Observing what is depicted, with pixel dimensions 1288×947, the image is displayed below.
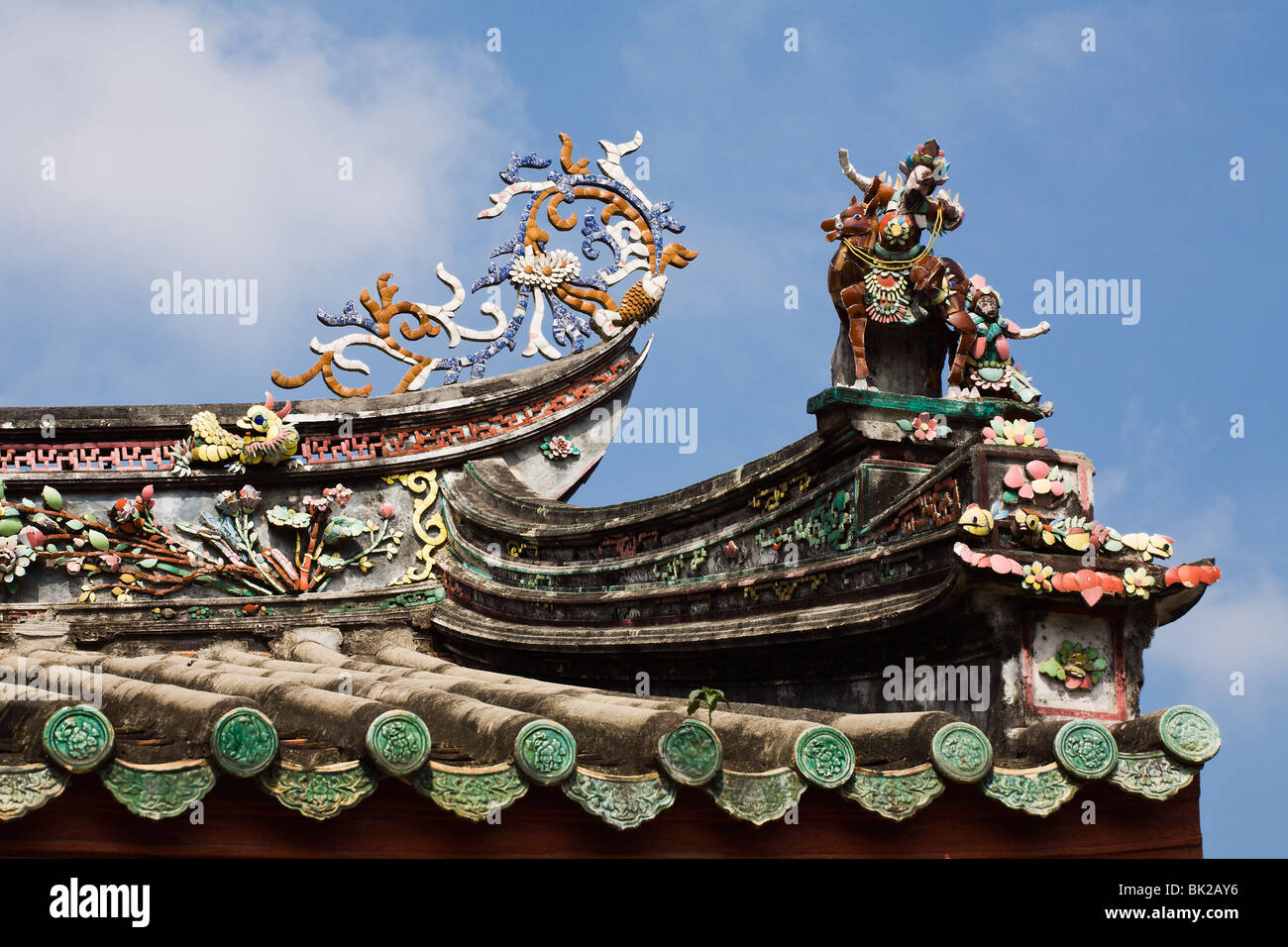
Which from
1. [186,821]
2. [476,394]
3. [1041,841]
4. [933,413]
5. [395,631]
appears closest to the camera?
[186,821]

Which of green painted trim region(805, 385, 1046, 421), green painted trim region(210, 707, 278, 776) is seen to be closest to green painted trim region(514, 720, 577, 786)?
green painted trim region(210, 707, 278, 776)

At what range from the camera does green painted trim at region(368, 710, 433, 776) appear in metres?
4.48

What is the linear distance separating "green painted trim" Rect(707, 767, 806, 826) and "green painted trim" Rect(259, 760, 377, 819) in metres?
1.05

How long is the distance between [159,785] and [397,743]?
26.2 inches

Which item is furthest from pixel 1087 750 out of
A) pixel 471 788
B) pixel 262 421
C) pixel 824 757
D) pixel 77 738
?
pixel 262 421

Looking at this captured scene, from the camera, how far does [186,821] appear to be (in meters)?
4.56

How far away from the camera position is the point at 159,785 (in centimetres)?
430

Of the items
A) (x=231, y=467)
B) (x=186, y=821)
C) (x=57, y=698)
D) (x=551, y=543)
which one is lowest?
(x=186, y=821)

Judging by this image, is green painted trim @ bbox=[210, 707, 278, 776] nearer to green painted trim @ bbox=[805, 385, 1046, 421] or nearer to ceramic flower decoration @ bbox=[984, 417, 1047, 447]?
ceramic flower decoration @ bbox=[984, 417, 1047, 447]

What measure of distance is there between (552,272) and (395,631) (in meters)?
2.92
